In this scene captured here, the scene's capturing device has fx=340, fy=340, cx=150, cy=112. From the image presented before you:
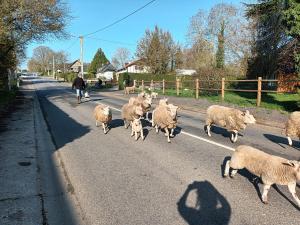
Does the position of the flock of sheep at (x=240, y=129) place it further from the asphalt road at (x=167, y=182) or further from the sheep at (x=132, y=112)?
the asphalt road at (x=167, y=182)

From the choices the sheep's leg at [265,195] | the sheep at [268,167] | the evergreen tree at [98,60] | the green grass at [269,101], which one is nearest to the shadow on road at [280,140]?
the sheep at [268,167]

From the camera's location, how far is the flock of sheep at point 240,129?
5340mm

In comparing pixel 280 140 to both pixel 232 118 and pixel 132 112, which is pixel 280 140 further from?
pixel 132 112

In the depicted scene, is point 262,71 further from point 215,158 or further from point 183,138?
point 215,158

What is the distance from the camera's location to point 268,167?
5.55 metres

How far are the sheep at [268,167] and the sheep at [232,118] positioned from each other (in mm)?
3392

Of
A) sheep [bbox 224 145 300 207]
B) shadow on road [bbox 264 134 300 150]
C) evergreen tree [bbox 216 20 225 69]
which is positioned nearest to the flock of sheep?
sheep [bbox 224 145 300 207]

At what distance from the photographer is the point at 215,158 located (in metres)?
7.94

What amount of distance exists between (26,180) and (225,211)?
3866 mm

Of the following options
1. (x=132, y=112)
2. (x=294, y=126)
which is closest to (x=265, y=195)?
(x=294, y=126)

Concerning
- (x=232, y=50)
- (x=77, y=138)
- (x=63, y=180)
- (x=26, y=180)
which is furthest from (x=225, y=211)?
(x=232, y=50)

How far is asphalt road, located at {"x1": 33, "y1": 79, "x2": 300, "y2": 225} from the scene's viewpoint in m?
4.95

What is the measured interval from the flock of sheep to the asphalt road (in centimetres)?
30

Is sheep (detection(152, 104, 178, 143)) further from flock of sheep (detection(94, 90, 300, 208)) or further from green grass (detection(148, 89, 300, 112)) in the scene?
green grass (detection(148, 89, 300, 112))
